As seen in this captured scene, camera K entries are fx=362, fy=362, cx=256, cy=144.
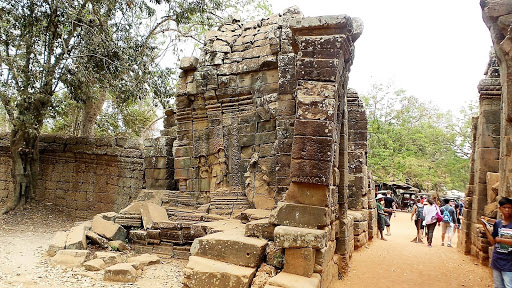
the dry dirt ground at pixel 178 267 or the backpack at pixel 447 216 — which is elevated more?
the backpack at pixel 447 216

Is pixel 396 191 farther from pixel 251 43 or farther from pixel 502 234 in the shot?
pixel 502 234

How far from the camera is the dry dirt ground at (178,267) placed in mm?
5387

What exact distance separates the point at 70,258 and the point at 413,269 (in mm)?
6323

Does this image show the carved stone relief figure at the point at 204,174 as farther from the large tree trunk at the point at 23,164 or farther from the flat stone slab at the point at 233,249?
the large tree trunk at the point at 23,164

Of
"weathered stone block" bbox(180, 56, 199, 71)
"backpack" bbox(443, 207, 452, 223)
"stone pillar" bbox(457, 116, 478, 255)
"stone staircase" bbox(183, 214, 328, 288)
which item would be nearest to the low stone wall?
"weathered stone block" bbox(180, 56, 199, 71)

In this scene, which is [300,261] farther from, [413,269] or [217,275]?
[413,269]

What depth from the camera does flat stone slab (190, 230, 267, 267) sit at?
4.50 m

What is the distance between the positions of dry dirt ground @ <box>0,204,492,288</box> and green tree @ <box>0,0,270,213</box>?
209 cm

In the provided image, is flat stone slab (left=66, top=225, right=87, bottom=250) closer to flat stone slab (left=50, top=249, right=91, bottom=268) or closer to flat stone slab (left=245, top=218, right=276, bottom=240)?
flat stone slab (left=50, top=249, right=91, bottom=268)

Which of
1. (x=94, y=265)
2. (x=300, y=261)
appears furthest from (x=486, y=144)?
(x=94, y=265)

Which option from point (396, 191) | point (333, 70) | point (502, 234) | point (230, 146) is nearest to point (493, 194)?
point (502, 234)

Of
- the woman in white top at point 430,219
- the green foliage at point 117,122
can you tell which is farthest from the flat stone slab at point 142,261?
the green foliage at point 117,122

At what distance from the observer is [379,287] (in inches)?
224

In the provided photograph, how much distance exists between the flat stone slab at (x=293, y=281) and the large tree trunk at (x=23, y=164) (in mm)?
9017
